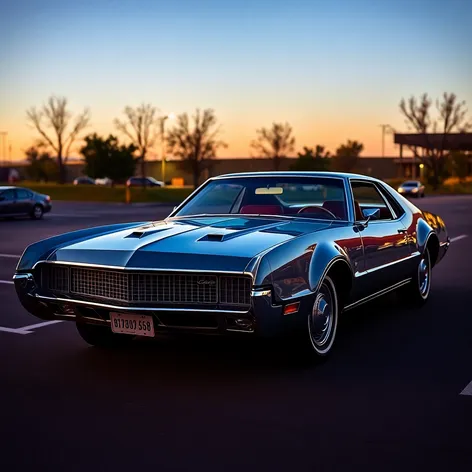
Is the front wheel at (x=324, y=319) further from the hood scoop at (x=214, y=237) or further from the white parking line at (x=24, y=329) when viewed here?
the white parking line at (x=24, y=329)

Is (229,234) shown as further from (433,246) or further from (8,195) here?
(8,195)

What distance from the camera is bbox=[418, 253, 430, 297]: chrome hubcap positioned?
846 centimetres

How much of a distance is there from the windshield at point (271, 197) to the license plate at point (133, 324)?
1.93 metres

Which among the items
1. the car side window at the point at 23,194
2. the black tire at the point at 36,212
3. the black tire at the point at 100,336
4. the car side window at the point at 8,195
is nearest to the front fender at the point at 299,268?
the black tire at the point at 100,336

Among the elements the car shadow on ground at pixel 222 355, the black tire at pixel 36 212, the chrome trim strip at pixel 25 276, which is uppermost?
the chrome trim strip at pixel 25 276

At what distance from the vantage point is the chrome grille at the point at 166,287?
16.6ft

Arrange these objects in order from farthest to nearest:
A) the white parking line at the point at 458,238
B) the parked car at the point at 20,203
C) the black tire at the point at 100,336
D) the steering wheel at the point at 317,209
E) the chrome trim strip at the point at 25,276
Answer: the parked car at the point at 20,203, the white parking line at the point at 458,238, the steering wheel at the point at 317,209, the black tire at the point at 100,336, the chrome trim strip at the point at 25,276

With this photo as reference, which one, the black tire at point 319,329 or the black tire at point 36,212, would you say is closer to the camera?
the black tire at point 319,329

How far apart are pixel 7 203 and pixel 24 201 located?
2.63 feet

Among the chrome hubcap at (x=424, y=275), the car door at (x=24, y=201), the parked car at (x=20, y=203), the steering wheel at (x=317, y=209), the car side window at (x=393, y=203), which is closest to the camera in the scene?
the steering wheel at (x=317, y=209)

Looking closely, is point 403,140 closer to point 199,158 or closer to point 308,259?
point 199,158

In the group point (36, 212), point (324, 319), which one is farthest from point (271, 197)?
point (36, 212)

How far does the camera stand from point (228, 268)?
502 cm

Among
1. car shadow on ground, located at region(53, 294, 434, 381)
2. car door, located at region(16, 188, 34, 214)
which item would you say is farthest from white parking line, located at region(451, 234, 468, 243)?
car door, located at region(16, 188, 34, 214)
